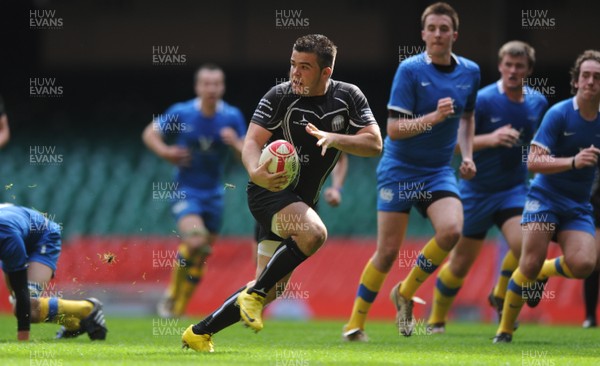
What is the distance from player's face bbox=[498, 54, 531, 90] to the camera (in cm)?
1004

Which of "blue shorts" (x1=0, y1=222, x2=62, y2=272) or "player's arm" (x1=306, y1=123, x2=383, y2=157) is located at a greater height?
"player's arm" (x1=306, y1=123, x2=383, y2=157)

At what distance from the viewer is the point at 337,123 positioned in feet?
24.8

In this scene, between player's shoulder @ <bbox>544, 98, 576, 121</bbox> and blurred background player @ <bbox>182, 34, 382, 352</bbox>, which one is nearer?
blurred background player @ <bbox>182, 34, 382, 352</bbox>

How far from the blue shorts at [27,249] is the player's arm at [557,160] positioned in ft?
12.0

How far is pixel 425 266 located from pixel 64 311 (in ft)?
9.26

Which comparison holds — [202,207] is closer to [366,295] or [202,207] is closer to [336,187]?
[336,187]

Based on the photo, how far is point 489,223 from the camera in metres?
10.2

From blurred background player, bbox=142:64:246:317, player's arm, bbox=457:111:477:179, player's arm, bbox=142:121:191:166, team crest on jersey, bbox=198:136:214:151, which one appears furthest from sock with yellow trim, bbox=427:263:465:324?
team crest on jersey, bbox=198:136:214:151

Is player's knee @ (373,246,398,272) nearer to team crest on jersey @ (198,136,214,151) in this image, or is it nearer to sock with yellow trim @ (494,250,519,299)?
sock with yellow trim @ (494,250,519,299)

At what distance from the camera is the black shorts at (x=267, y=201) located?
23.8 ft

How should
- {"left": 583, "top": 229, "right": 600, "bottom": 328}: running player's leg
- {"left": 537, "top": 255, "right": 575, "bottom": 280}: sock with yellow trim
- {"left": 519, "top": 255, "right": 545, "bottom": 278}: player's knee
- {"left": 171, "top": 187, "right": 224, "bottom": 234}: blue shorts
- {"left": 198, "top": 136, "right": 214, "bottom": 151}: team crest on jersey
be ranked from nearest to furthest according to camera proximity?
{"left": 519, "top": 255, "right": 545, "bottom": 278}: player's knee < {"left": 537, "top": 255, "right": 575, "bottom": 280}: sock with yellow trim < {"left": 583, "top": 229, "right": 600, "bottom": 328}: running player's leg < {"left": 171, "top": 187, "right": 224, "bottom": 234}: blue shorts < {"left": 198, "top": 136, "right": 214, "bottom": 151}: team crest on jersey

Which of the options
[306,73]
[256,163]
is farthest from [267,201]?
[306,73]

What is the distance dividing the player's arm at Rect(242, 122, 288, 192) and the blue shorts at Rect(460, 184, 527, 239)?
3.31 meters

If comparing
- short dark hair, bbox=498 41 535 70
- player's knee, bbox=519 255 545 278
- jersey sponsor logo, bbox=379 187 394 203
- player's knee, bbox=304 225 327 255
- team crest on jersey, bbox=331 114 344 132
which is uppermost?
short dark hair, bbox=498 41 535 70
